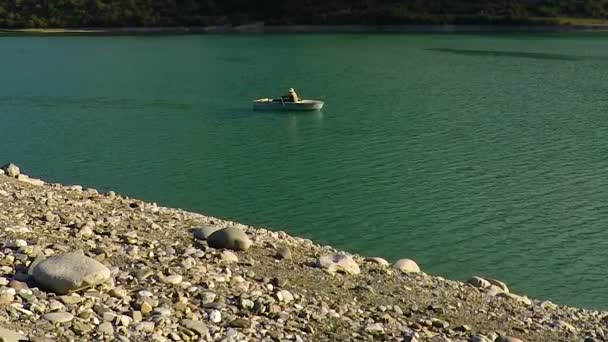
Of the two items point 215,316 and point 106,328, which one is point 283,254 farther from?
point 106,328

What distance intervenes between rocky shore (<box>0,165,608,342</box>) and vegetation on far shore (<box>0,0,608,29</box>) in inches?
3628

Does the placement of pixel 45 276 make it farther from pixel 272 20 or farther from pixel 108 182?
pixel 272 20

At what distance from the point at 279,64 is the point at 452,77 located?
14444 millimetres

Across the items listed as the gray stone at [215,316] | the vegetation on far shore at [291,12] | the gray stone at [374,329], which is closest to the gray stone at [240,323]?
the gray stone at [215,316]

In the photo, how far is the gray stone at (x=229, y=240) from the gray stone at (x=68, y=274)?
304cm

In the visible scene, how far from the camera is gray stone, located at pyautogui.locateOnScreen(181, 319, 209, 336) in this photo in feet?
29.2

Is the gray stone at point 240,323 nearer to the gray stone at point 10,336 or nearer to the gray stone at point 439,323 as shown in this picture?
the gray stone at point 10,336

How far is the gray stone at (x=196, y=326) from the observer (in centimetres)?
889

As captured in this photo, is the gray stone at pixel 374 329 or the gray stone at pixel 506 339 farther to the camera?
the gray stone at pixel 506 339

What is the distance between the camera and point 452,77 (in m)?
52.2

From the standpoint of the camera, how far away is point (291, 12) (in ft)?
359

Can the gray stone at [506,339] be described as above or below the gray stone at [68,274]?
below

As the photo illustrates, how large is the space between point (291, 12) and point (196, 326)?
10289cm

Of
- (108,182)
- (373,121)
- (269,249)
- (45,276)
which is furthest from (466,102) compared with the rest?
(45,276)
